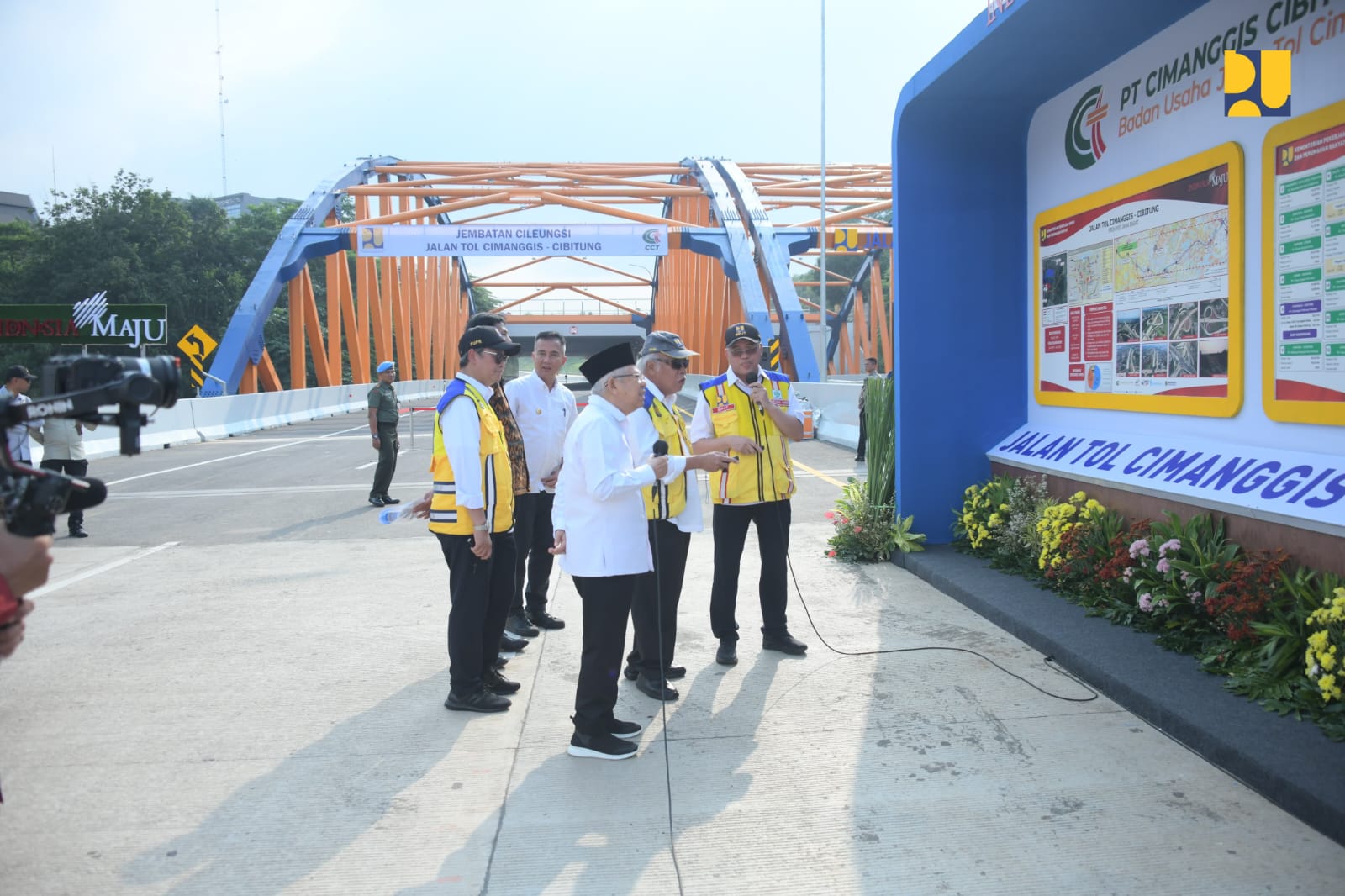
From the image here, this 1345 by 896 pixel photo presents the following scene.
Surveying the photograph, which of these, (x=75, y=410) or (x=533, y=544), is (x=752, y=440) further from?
(x=75, y=410)

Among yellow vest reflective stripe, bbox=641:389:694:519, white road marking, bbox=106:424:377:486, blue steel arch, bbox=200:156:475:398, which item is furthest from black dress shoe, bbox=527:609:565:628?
blue steel arch, bbox=200:156:475:398

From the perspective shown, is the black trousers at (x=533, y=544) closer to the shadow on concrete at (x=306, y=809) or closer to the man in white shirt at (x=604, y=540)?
the shadow on concrete at (x=306, y=809)

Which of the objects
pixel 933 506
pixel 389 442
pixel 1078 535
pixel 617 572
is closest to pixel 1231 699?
pixel 1078 535

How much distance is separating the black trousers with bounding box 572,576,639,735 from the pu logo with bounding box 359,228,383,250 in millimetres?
27911

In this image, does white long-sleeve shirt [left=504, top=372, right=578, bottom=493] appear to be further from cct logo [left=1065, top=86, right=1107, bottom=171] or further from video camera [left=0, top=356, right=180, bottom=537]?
cct logo [left=1065, top=86, right=1107, bottom=171]

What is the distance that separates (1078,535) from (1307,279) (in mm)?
1941

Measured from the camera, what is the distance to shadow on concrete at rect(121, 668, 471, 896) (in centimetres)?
307

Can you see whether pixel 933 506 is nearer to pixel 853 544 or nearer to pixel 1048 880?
pixel 853 544

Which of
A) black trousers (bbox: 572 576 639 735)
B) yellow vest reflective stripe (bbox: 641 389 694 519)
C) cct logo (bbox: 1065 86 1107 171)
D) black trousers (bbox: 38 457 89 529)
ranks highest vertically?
cct logo (bbox: 1065 86 1107 171)

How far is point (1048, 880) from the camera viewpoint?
2873 millimetres

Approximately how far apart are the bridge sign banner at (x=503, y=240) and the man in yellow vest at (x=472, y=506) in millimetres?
26111

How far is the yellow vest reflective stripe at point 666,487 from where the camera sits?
4559 mm

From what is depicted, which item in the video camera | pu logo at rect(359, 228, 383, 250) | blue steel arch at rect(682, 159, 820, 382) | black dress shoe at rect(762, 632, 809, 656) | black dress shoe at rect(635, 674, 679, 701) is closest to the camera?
the video camera

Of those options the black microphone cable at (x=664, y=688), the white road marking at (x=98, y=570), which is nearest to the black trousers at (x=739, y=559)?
the black microphone cable at (x=664, y=688)
